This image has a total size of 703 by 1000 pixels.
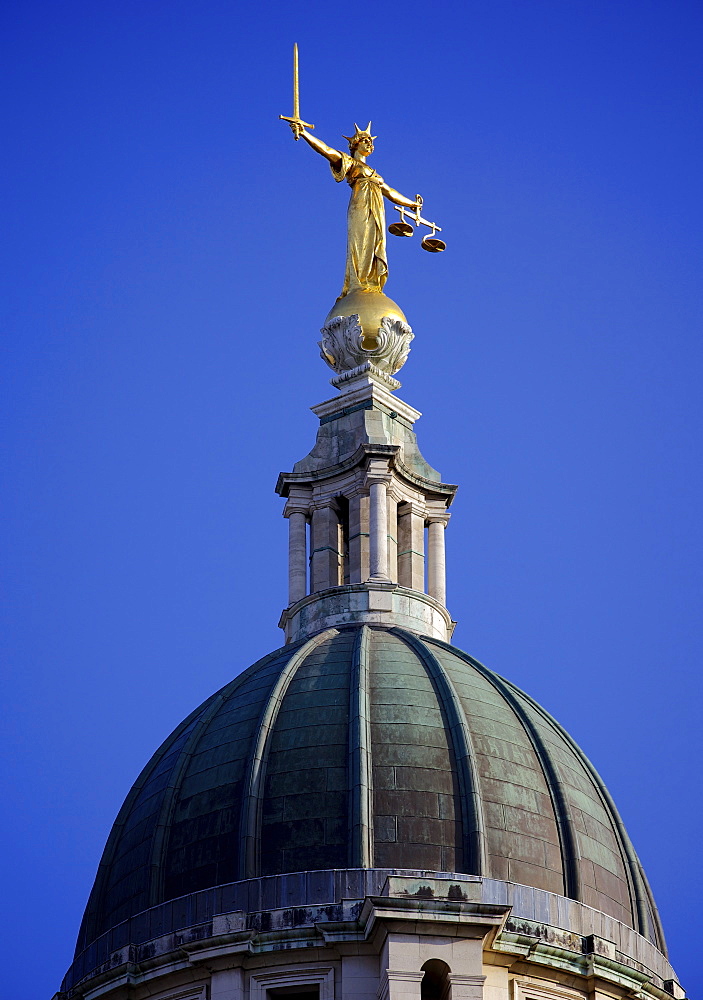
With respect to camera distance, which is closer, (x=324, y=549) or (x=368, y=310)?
(x=324, y=549)

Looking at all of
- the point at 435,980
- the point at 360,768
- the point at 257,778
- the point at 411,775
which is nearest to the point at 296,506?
the point at 257,778

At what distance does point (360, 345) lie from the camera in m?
88.0

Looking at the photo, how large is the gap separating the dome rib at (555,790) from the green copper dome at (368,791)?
0.05 m

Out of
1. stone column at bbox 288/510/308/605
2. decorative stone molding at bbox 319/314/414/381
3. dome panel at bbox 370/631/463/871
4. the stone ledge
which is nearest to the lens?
the stone ledge

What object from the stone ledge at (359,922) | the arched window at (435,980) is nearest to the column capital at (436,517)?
the stone ledge at (359,922)

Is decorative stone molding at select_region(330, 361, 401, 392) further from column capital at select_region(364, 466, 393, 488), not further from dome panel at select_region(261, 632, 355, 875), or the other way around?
dome panel at select_region(261, 632, 355, 875)

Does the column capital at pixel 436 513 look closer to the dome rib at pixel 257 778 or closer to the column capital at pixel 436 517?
the column capital at pixel 436 517

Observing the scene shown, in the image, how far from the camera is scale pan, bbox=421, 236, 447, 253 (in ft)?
289

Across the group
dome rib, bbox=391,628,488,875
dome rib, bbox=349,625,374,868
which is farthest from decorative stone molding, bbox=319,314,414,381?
dome rib, bbox=349,625,374,868

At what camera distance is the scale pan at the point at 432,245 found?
87938 mm

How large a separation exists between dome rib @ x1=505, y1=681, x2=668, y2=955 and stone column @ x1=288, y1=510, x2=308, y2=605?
314 inches

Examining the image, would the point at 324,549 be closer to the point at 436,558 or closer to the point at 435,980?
the point at 436,558

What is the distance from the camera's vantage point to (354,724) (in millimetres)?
74875

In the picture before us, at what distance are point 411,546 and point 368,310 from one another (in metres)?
7.54
